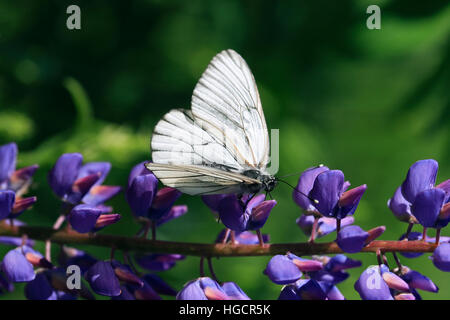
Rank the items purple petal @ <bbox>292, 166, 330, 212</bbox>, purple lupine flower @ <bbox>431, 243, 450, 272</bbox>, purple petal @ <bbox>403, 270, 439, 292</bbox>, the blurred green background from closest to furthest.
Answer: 1. purple lupine flower @ <bbox>431, 243, 450, 272</bbox>
2. purple petal @ <bbox>403, 270, 439, 292</bbox>
3. purple petal @ <bbox>292, 166, 330, 212</bbox>
4. the blurred green background

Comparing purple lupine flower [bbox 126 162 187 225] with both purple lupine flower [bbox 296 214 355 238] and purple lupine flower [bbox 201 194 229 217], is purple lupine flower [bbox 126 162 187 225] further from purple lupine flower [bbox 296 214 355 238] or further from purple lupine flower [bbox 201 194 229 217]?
purple lupine flower [bbox 296 214 355 238]

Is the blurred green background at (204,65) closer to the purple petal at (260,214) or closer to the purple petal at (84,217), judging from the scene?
the purple petal at (84,217)

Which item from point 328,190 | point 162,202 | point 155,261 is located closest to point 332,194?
point 328,190

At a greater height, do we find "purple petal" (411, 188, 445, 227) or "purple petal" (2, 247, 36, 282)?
"purple petal" (411, 188, 445, 227)

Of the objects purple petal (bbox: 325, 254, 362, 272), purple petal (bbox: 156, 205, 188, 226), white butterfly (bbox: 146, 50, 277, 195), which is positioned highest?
white butterfly (bbox: 146, 50, 277, 195)

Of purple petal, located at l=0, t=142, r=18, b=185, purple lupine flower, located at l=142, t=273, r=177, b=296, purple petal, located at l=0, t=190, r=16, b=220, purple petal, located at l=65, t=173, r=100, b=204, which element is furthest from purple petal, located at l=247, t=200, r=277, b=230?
purple petal, located at l=0, t=142, r=18, b=185

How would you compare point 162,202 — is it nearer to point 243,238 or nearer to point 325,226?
point 243,238

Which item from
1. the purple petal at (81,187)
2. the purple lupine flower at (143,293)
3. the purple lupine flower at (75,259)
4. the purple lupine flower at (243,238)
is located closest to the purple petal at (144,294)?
the purple lupine flower at (143,293)
